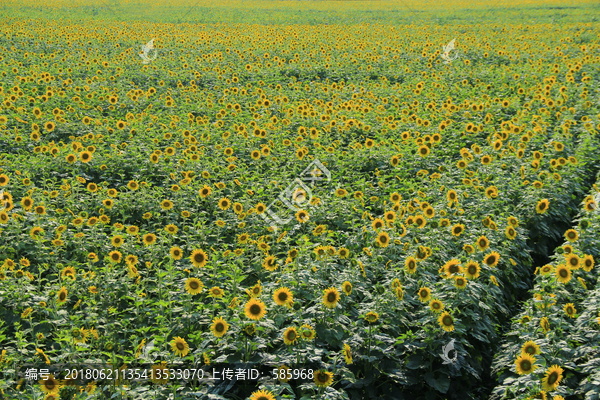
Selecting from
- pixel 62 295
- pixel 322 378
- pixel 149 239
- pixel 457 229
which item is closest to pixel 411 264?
pixel 457 229

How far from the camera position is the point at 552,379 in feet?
9.39

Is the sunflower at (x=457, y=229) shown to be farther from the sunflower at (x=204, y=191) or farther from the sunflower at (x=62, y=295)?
the sunflower at (x=62, y=295)

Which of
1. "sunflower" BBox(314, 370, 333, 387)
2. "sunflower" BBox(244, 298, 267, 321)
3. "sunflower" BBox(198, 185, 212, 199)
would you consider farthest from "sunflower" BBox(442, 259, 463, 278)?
"sunflower" BBox(198, 185, 212, 199)

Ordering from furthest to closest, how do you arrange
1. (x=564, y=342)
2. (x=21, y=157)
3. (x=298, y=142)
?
(x=298, y=142), (x=21, y=157), (x=564, y=342)

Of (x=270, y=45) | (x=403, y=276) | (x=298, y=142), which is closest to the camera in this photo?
(x=403, y=276)

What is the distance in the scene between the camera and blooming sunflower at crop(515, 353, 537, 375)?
300 centimetres

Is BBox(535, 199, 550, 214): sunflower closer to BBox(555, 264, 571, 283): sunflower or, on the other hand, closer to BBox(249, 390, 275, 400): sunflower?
BBox(555, 264, 571, 283): sunflower

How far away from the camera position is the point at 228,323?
3.31 metres

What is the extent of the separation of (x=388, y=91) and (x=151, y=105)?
5518 mm

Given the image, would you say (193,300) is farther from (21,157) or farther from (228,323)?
(21,157)

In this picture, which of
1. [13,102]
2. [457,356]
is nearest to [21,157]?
[13,102]

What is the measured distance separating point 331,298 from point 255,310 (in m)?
0.59

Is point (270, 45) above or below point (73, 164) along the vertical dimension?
above

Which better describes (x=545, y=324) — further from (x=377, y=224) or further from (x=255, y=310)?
(x=255, y=310)
